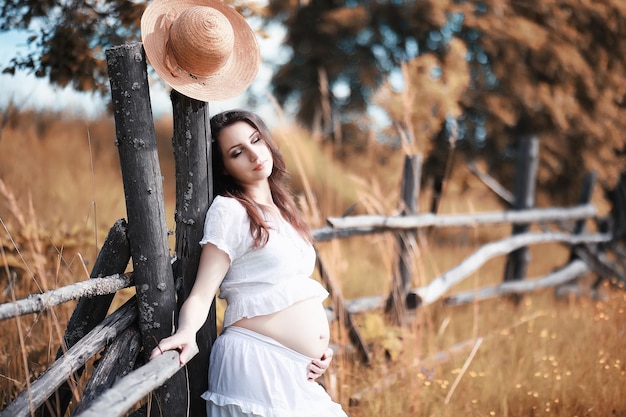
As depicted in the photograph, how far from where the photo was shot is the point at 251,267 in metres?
2.07

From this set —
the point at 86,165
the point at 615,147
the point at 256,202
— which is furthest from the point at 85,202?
the point at 615,147

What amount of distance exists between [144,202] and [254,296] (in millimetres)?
487

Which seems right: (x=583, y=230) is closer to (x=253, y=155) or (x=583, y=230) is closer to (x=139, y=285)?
(x=253, y=155)

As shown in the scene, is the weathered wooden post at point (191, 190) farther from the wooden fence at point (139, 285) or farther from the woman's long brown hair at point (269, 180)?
the woman's long brown hair at point (269, 180)

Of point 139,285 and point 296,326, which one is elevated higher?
point 139,285

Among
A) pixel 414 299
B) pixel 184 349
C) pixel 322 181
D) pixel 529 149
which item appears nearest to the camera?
pixel 184 349

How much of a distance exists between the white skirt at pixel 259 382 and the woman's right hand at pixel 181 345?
0.73 feet

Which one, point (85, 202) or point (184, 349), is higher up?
point (184, 349)

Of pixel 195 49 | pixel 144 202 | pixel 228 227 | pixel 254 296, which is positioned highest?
pixel 195 49

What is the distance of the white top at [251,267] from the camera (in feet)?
6.61

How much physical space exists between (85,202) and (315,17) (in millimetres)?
5411

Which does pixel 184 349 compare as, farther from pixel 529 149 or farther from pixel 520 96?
pixel 520 96

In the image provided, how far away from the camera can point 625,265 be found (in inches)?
269

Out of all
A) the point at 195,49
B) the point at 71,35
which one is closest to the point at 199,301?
the point at 195,49
